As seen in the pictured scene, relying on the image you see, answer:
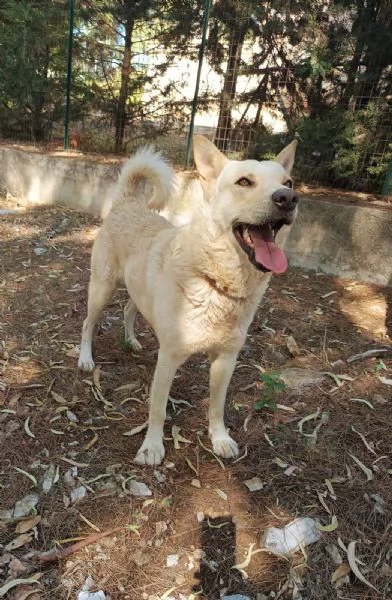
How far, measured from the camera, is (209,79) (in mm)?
6578

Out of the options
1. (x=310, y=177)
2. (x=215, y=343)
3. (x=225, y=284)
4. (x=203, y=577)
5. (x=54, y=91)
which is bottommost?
(x=203, y=577)

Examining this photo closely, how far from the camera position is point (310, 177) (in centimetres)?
623

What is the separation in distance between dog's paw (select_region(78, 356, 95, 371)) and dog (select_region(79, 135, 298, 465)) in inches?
33.2

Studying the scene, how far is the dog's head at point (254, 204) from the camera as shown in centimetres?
210

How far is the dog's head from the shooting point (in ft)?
6.90

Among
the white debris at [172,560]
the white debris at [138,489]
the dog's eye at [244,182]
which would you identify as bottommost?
the white debris at [172,560]

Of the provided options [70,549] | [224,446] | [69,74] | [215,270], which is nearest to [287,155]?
[215,270]

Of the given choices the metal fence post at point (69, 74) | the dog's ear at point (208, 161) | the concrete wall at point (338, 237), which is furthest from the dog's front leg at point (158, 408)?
the metal fence post at point (69, 74)

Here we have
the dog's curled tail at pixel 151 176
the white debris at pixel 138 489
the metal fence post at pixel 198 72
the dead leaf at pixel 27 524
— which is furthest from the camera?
the metal fence post at pixel 198 72

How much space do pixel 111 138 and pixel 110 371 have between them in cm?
587

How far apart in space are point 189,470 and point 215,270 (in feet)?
3.95

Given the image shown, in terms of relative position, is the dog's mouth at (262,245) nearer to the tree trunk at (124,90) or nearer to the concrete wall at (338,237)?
the concrete wall at (338,237)

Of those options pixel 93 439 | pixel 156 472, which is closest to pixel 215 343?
pixel 156 472

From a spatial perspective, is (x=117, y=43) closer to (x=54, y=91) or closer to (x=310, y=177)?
(x=54, y=91)
